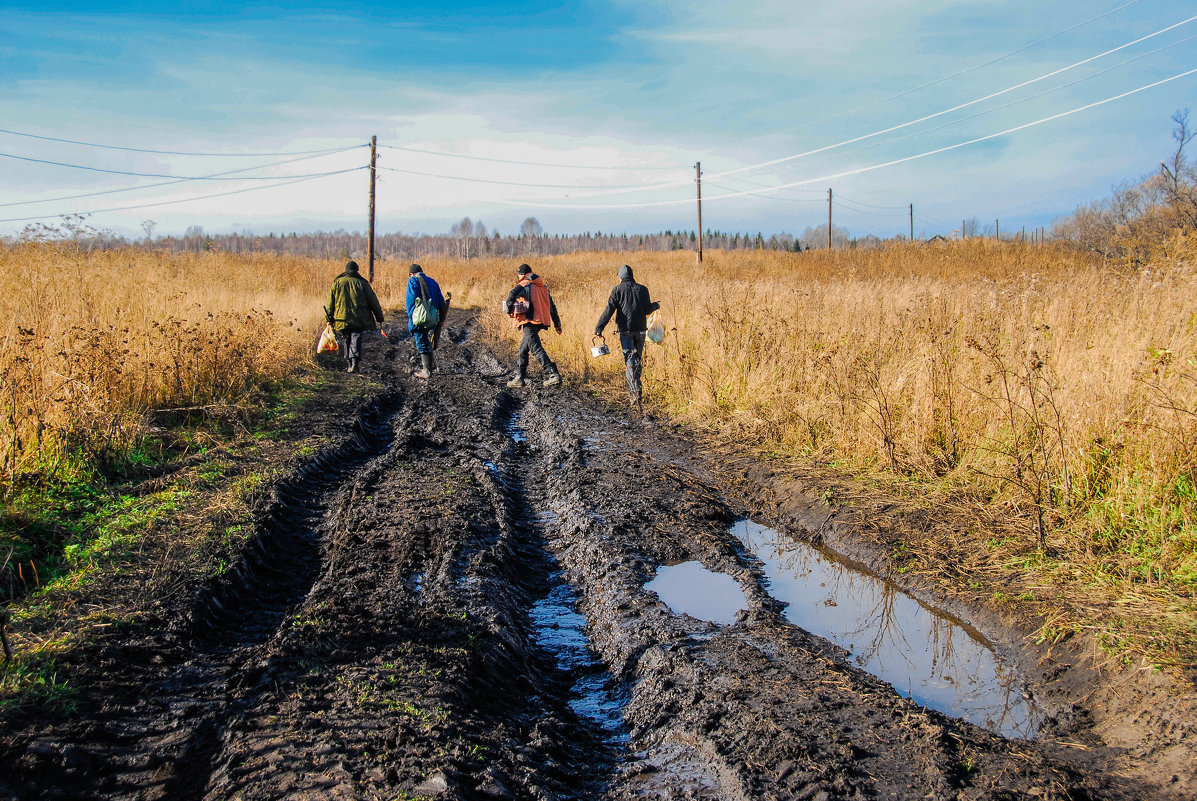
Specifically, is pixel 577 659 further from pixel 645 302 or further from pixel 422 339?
pixel 422 339

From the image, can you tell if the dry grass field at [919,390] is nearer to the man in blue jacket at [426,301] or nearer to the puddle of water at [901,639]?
the puddle of water at [901,639]

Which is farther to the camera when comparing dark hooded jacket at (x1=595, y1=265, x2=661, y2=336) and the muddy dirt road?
dark hooded jacket at (x1=595, y1=265, x2=661, y2=336)

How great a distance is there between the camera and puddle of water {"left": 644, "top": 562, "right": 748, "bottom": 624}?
14.1 feet

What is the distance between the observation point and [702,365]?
9805 mm

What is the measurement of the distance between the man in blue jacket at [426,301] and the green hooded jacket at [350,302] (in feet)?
2.76

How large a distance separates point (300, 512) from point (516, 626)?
261 cm

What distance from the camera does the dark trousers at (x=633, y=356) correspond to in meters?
10.1

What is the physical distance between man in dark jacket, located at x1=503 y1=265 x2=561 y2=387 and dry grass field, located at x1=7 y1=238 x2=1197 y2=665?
93 cm

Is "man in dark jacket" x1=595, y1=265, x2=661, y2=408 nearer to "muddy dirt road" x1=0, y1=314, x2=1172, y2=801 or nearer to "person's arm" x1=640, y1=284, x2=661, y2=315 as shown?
"person's arm" x1=640, y1=284, x2=661, y2=315

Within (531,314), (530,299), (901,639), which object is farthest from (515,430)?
(901,639)

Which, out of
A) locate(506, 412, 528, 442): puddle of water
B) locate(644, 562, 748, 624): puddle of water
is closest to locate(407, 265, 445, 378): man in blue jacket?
locate(506, 412, 528, 442): puddle of water

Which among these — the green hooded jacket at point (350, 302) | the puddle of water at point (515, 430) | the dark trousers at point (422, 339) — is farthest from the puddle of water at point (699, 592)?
the green hooded jacket at point (350, 302)

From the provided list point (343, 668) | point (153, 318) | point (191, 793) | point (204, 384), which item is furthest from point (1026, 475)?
point (153, 318)

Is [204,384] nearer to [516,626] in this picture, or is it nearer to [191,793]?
[516,626]
